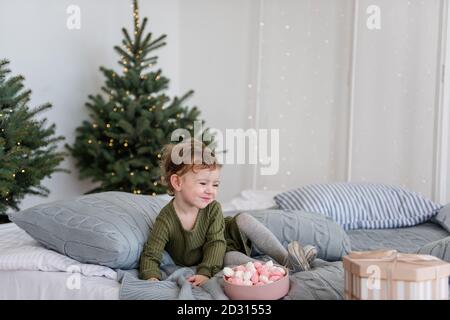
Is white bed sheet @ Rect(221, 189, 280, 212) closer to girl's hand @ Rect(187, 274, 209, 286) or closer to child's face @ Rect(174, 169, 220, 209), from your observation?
child's face @ Rect(174, 169, 220, 209)

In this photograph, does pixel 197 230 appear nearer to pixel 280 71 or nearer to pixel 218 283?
pixel 218 283

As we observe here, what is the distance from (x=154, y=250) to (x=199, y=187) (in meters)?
0.23

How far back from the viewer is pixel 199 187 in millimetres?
1707

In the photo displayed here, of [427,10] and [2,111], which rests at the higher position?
[427,10]

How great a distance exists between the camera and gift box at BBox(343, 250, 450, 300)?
1.22 meters

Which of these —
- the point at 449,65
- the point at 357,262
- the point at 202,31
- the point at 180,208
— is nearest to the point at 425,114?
the point at 449,65

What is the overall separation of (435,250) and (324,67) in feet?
7.33

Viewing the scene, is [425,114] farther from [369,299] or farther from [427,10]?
[369,299]

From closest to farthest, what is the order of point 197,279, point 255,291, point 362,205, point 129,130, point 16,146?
point 255,291 → point 197,279 → point 16,146 → point 362,205 → point 129,130

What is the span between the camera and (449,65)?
3176 millimetres

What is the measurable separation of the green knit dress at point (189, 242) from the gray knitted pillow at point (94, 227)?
0.20 ft

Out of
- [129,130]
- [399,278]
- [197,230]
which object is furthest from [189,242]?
[129,130]

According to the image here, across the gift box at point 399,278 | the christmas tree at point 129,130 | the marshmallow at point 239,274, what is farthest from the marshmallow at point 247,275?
the christmas tree at point 129,130
